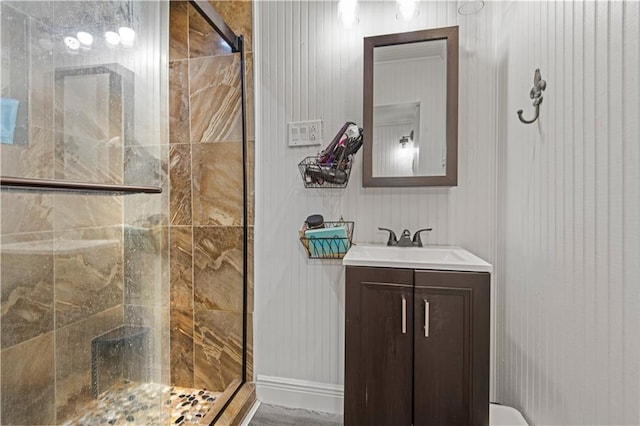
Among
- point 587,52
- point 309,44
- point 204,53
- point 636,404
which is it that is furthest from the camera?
point 204,53

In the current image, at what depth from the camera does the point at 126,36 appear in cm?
105

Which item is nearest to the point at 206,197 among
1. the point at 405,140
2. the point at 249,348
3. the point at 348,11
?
the point at 249,348

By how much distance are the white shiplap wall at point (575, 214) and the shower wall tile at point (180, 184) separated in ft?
5.35

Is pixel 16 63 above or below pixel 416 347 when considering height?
above

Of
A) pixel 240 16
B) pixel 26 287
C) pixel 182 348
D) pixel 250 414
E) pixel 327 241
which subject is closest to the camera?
pixel 26 287

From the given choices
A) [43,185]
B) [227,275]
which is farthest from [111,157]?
[227,275]

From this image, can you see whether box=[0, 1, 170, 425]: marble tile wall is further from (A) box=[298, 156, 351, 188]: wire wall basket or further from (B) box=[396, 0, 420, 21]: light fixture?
(B) box=[396, 0, 420, 21]: light fixture

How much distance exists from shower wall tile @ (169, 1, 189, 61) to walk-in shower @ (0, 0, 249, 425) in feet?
2.16

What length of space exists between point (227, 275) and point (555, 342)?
56.6 inches

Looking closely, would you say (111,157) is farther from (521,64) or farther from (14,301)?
(521,64)

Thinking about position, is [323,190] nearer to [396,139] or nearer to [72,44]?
[396,139]

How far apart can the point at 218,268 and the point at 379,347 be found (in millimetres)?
971

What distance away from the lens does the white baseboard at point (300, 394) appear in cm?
154

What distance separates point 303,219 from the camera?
5.27 feet
